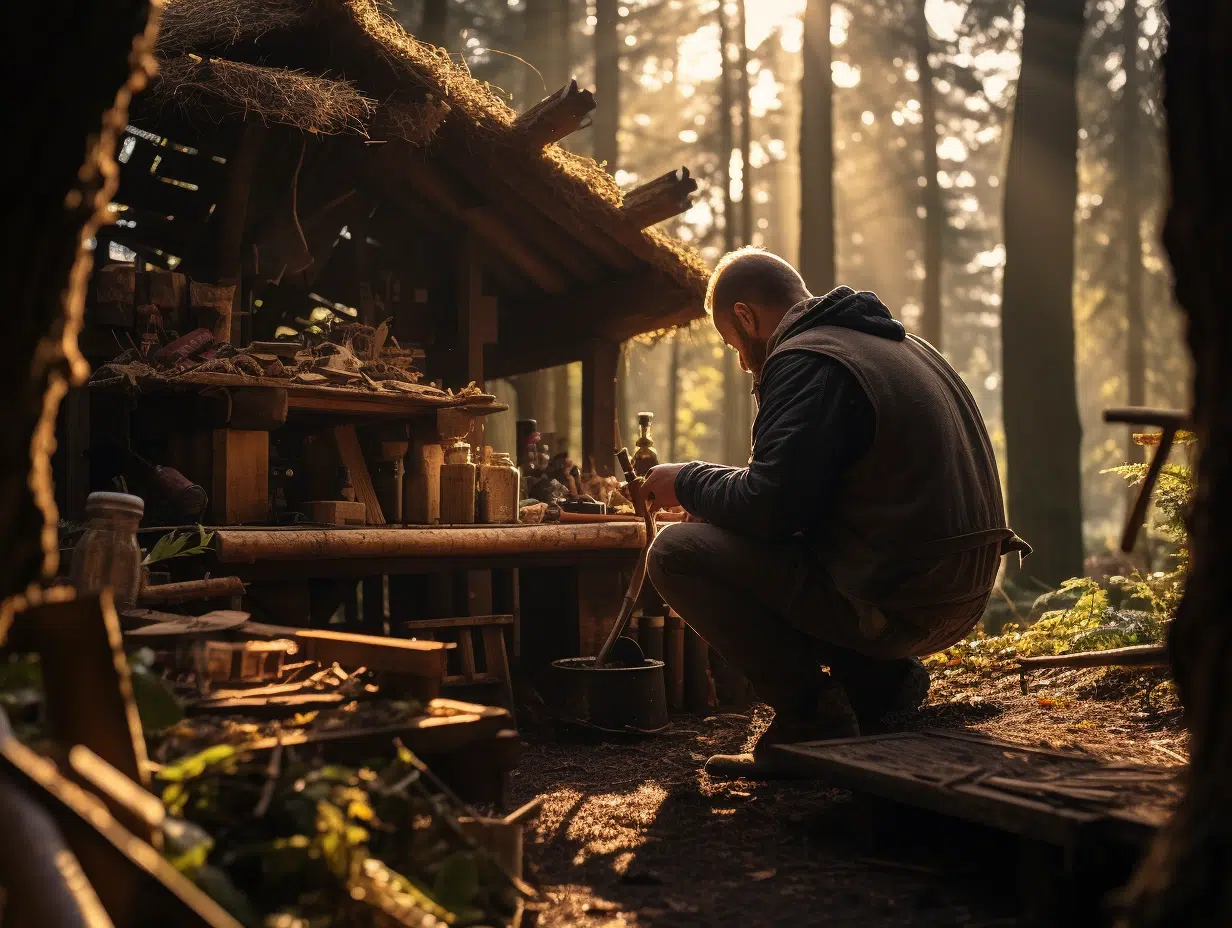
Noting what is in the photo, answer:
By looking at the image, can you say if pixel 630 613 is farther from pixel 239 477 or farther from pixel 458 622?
pixel 239 477

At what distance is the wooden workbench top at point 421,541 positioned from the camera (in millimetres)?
4535

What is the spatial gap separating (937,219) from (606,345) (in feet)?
55.8

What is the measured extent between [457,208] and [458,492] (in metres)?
2.67

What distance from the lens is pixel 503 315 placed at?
8969mm

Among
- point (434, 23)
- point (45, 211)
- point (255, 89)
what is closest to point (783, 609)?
point (45, 211)

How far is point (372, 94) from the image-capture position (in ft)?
22.0

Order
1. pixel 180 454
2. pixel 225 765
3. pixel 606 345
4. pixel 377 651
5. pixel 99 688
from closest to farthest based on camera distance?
1. pixel 99 688
2. pixel 225 765
3. pixel 377 651
4. pixel 180 454
5. pixel 606 345

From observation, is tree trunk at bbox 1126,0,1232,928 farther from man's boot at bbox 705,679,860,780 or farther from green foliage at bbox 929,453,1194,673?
green foliage at bbox 929,453,1194,673

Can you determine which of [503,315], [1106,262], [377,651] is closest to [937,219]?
[1106,262]

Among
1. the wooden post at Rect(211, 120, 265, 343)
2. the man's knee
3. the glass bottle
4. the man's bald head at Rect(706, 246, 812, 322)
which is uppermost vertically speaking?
the wooden post at Rect(211, 120, 265, 343)

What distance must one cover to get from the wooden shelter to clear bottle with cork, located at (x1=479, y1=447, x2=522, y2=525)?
1.81 metres

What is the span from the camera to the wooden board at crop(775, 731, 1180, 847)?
92.4 inches

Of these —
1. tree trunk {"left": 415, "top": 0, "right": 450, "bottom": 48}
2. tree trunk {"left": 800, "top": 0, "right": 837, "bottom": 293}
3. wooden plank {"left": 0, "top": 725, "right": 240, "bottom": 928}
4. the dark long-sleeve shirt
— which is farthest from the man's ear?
tree trunk {"left": 800, "top": 0, "right": 837, "bottom": 293}

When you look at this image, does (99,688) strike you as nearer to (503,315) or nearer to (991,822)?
(991,822)
